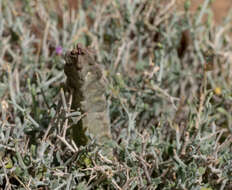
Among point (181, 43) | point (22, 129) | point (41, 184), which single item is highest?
point (181, 43)

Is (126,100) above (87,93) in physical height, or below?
below

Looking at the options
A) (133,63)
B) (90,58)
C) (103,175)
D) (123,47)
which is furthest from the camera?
(133,63)

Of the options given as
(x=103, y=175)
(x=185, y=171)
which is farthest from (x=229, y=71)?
(x=103, y=175)

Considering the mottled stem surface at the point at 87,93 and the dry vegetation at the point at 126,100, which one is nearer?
the mottled stem surface at the point at 87,93

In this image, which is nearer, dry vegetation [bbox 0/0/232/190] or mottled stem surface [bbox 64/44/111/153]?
mottled stem surface [bbox 64/44/111/153]

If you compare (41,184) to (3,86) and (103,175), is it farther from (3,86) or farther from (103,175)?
(3,86)

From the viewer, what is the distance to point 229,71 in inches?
73.6

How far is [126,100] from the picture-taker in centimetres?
158

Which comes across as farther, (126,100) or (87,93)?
(126,100)

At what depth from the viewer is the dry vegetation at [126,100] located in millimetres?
1273

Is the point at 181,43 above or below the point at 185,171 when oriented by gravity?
above

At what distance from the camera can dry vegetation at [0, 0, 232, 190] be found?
1.27 meters

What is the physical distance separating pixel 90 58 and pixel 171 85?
759 millimetres

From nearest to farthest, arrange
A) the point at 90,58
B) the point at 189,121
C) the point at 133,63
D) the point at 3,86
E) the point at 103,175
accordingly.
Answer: the point at 90,58 → the point at 103,175 → the point at 189,121 → the point at 3,86 → the point at 133,63
